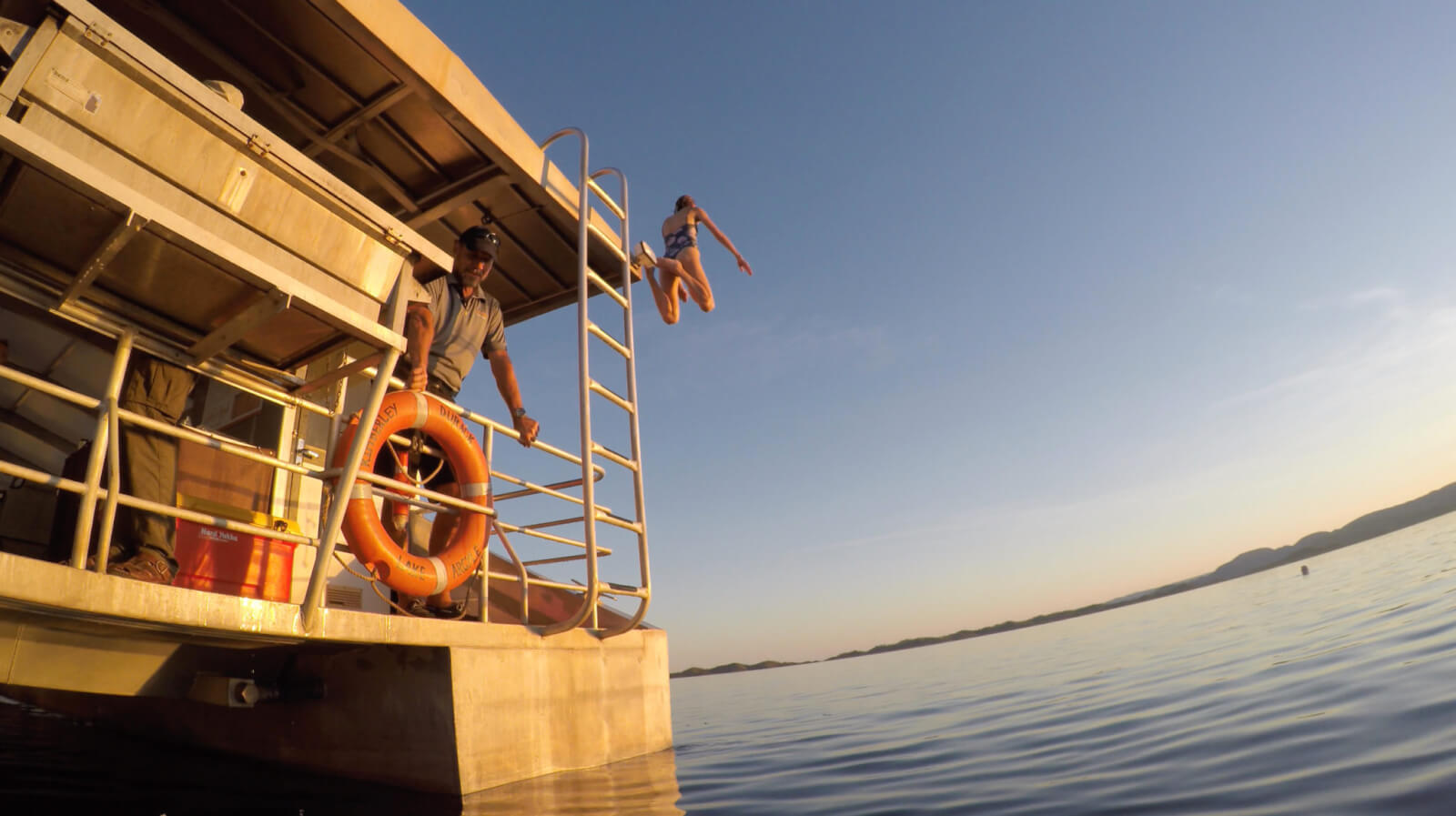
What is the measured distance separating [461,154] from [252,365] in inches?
57.2

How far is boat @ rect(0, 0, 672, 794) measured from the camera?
5.78 ft

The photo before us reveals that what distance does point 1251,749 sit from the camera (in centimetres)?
249

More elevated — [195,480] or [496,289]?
[496,289]

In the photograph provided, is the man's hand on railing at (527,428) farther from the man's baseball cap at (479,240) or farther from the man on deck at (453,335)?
the man's baseball cap at (479,240)

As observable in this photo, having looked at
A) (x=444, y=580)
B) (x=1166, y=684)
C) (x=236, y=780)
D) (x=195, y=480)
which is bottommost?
(x=1166, y=684)

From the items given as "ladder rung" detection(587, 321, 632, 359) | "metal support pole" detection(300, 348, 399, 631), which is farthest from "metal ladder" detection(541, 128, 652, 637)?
"metal support pole" detection(300, 348, 399, 631)

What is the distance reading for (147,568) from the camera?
210 centimetres

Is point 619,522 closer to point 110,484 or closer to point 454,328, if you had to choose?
point 454,328

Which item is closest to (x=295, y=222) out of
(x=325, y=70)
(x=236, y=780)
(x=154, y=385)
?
(x=154, y=385)

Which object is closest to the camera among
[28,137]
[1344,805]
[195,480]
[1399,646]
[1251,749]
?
[28,137]

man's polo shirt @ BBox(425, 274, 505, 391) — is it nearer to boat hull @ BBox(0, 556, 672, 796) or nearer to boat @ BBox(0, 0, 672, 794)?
boat @ BBox(0, 0, 672, 794)

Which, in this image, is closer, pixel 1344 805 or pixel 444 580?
pixel 1344 805

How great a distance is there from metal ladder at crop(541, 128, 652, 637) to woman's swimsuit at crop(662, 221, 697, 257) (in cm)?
113

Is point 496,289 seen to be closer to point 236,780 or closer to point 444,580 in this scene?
point 444,580
